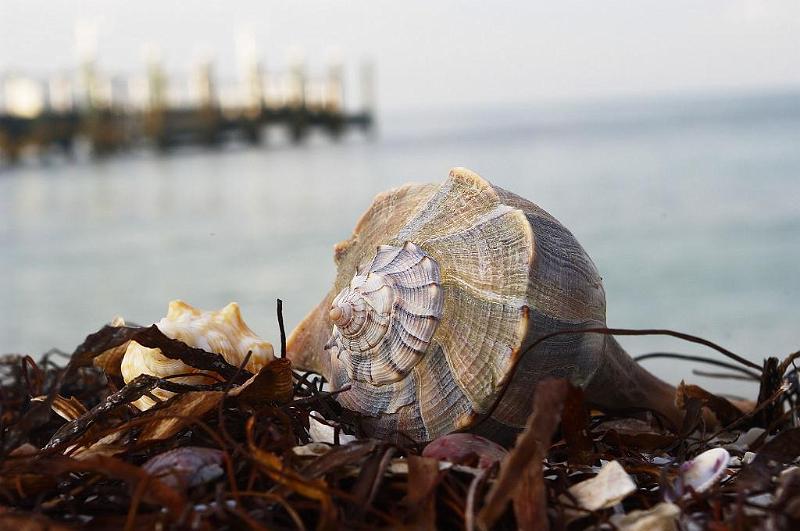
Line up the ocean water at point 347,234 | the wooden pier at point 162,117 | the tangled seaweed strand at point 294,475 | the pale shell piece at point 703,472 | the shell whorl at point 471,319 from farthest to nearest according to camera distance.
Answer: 1. the wooden pier at point 162,117
2. the ocean water at point 347,234
3. the shell whorl at point 471,319
4. the pale shell piece at point 703,472
5. the tangled seaweed strand at point 294,475

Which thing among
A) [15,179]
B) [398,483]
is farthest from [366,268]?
[15,179]

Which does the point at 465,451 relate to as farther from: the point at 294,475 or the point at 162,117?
the point at 162,117

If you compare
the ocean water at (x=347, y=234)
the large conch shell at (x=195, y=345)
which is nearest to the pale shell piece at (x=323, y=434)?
the large conch shell at (x=195, y=345)

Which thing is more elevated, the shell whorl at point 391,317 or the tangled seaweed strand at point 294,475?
the shell whorl at point 391,317

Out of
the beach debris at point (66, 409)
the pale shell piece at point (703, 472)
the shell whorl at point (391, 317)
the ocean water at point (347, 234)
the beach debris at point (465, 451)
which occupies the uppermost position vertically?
the shell whorl at point (391, 317)

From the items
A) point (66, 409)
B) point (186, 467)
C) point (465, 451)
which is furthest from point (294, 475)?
point (66, 409)

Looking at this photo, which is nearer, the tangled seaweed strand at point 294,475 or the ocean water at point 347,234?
the tangled seaweed strand at point 294,475

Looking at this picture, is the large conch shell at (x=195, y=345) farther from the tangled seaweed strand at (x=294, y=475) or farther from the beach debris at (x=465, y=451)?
the beach debris at (x=465, y=451)

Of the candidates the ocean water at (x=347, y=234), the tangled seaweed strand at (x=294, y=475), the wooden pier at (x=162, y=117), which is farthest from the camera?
the wooden pier at (x=162, y=117)
